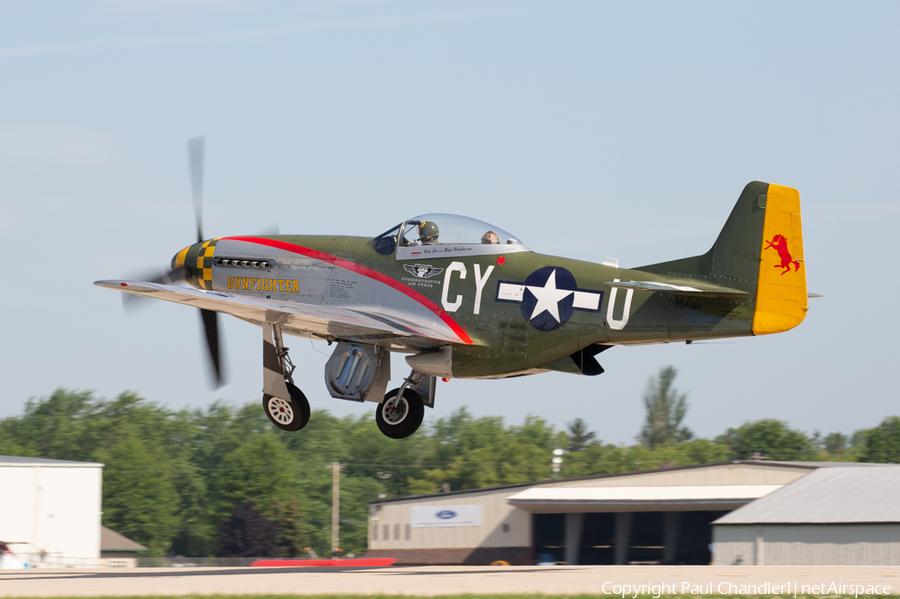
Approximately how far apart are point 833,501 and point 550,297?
955 inches

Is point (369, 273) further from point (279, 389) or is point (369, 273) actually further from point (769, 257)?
point (769, 257)

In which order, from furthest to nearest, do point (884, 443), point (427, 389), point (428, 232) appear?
point (884, 443), point (427, 389), point (428, 232)

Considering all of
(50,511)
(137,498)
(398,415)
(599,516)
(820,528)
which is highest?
(398,415)

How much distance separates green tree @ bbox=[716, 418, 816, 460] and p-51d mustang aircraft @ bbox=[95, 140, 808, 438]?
86.0 metres

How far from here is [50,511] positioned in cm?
4544

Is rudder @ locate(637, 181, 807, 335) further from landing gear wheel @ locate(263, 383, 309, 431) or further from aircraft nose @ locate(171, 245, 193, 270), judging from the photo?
aircraft nose @ locate(171, 245, 193, 270)

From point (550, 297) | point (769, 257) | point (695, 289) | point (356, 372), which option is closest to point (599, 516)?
point (356, 372)

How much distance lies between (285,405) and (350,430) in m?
89.0

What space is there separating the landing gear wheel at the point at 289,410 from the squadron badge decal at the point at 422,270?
10.0 ft

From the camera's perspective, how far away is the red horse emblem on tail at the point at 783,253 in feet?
53.3

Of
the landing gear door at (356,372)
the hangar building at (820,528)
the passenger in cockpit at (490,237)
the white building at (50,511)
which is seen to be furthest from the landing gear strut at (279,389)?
the white building at (50,511)

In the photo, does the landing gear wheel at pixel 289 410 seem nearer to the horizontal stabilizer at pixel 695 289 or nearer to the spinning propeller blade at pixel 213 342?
the spinning propeller blade at pixel 213 342

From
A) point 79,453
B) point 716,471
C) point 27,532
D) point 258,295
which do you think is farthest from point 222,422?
point 258,295

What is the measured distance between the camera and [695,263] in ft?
55.9
